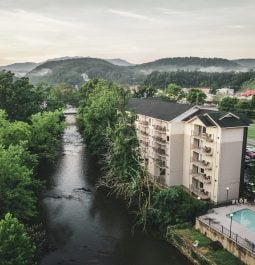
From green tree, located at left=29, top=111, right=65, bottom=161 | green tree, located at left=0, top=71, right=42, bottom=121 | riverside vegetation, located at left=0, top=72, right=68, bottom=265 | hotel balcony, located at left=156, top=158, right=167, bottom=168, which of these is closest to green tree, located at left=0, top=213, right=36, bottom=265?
riverside vegetation, located at left=0, top=72, right=68, bottom=265

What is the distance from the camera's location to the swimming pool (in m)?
35.7

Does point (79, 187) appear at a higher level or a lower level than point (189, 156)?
lower

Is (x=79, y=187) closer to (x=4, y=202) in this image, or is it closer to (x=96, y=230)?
(x=96, y=230)

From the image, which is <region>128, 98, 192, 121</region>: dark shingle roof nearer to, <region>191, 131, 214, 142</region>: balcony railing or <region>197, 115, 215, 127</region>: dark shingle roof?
<region>191, 131, 214, 142</region>: balcony railing

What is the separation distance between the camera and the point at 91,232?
127 feet

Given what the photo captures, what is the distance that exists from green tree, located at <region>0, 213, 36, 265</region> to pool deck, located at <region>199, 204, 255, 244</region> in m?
20.2

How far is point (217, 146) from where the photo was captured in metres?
41.7

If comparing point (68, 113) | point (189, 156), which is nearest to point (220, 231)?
point (189, 156)

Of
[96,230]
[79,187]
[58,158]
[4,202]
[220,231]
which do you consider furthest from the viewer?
[58,158]

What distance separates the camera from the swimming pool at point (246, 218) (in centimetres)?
3569

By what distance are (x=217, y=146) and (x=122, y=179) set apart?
13941 millimetres

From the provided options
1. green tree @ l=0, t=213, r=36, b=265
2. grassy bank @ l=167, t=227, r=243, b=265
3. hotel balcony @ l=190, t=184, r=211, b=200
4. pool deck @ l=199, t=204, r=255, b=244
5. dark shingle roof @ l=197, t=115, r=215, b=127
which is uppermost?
dark shingle roof @ l=197, t=115, r=215, b=127

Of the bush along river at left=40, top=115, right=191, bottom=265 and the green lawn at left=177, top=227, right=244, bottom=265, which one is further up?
the green lawn at left=177, top=227, right=244, bottom=265

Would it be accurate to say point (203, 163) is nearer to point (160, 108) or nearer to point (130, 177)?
point (130, 177)
